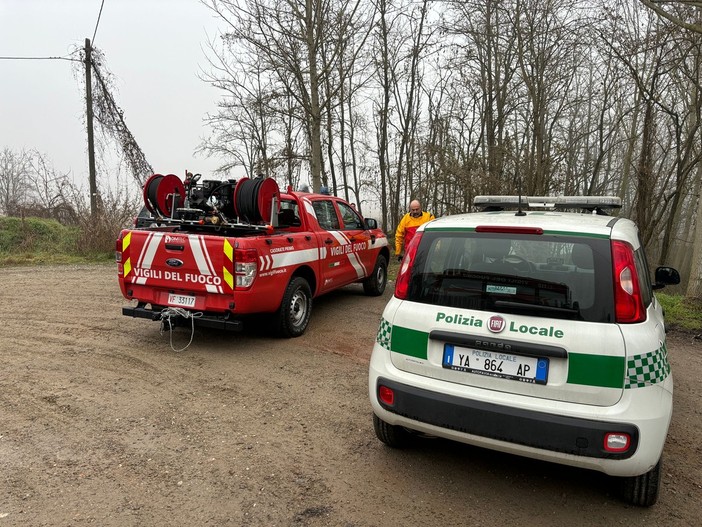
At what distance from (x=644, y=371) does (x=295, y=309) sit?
4.06 meters

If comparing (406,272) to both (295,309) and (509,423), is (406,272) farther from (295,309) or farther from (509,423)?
(295,309)

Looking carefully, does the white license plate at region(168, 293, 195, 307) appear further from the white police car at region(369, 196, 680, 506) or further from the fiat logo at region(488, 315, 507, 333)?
the fiat logo at region(488, 315, 507, 333)

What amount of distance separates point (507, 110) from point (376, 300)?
9.71m

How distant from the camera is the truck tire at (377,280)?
8.04 m

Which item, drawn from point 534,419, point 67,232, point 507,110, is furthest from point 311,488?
point 67,232

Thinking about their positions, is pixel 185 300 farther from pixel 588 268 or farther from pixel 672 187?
pixel 672 187

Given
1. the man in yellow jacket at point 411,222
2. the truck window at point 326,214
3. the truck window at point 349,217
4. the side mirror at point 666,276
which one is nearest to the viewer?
the side mirror at point 666,276

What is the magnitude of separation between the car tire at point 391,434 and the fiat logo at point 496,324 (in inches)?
39.6

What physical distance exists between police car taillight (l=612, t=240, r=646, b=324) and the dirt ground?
113cm

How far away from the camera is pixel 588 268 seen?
2434 mm

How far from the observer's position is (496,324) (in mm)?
2492

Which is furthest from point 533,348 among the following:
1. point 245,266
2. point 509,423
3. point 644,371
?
point 245,266

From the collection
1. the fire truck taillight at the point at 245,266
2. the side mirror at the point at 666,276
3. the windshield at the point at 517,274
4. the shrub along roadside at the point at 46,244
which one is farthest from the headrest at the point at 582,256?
the shrub along roadside at the point at 46,244

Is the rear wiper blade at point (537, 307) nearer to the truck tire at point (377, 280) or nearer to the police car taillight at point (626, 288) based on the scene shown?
the police car taillight at point (626, 288)
